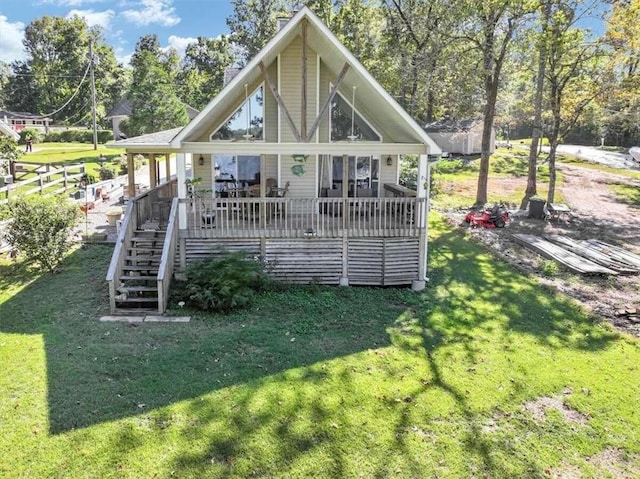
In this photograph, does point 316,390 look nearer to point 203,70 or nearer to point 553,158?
point 553,158

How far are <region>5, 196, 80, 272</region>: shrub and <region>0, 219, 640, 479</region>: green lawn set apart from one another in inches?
42.1

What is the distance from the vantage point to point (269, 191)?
14797 millimetres

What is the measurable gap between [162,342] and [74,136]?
51.4 m

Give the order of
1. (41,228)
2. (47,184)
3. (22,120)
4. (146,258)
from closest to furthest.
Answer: (146,258), (41,228), (47,184), (22,120)

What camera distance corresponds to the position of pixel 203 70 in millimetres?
72812

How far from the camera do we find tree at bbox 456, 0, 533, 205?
21891 mm

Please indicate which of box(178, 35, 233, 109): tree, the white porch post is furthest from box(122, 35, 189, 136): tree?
the white porch post

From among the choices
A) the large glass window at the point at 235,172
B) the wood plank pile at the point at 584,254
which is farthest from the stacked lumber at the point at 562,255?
the large glass window at the point at 235,172

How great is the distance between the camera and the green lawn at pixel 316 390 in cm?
643

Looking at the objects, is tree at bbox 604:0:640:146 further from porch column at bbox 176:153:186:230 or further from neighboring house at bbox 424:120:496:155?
porch column at bbox 176:153:186:230

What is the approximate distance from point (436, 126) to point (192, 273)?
36.7 m

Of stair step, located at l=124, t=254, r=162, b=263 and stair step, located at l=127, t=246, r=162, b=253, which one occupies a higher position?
stair step, located at l=127, t=246, r=162, b=253

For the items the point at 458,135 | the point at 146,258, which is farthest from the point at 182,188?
the point at 458,135

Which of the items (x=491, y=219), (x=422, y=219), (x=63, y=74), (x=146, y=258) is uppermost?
(x=63, y=74)
